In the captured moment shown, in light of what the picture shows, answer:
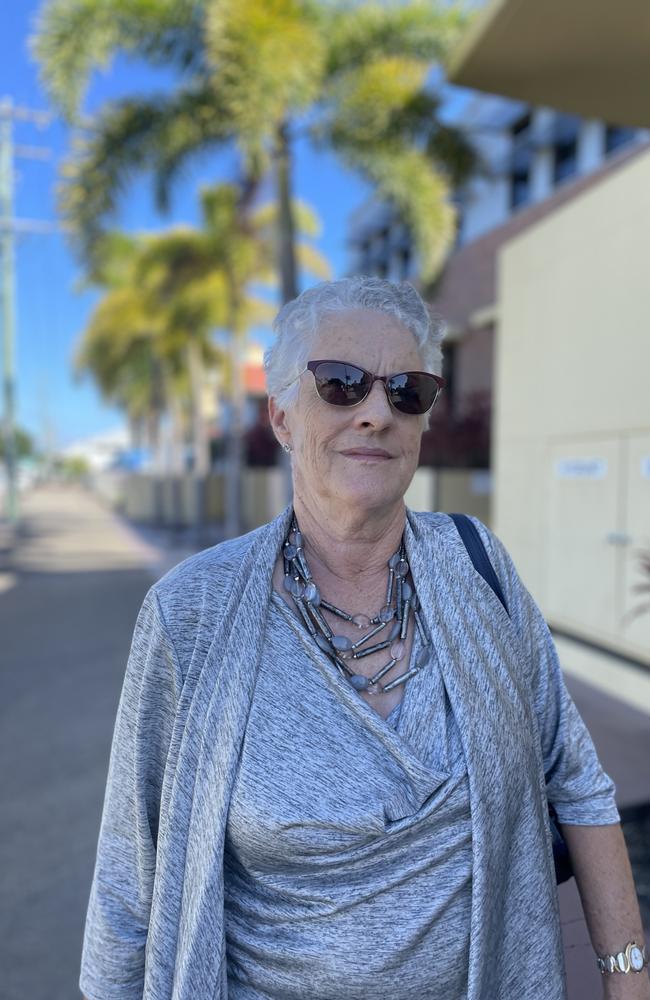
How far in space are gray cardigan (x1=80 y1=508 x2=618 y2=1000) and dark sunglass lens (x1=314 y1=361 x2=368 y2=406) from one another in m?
0.27

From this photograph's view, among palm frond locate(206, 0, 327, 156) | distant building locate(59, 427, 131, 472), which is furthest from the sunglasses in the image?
distant building locate(59, 427, 131, 472)

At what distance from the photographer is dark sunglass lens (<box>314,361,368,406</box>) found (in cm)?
138

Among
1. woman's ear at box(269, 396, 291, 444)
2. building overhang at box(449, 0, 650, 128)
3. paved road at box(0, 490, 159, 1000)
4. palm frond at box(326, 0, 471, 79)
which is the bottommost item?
paved road at box(0, 490, 159, 1000)

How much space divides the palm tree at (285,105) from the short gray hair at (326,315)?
7.62 meters

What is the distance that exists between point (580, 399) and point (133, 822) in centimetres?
571

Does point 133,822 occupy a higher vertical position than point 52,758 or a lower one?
higher

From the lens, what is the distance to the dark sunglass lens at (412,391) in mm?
1404

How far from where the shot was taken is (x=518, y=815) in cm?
130

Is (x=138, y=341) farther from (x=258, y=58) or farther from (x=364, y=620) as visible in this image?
(x=364, y=620)

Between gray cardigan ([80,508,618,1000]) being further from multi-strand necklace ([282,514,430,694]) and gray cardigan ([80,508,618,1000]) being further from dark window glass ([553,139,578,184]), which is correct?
dark window glass ([553,139,578,184])

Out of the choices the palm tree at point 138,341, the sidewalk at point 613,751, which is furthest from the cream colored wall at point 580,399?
the palm tree at point 138,341

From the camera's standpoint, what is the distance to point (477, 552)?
1464mm

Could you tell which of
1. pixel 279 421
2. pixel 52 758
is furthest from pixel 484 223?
pixel 279 421

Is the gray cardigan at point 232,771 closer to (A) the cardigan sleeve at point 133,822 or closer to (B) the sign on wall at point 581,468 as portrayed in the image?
(A) the cardigan sleeve at point 133,822
